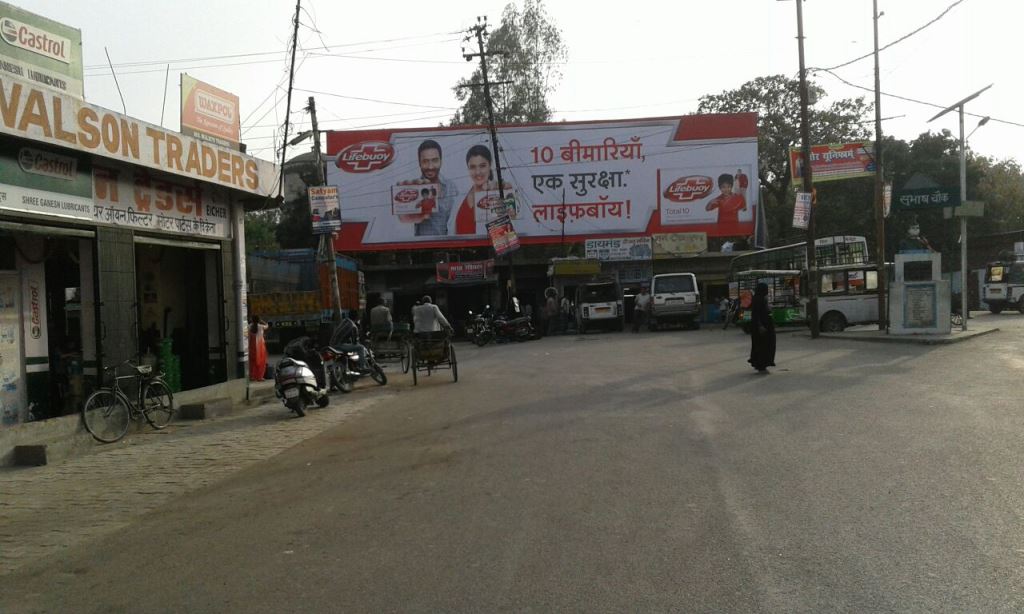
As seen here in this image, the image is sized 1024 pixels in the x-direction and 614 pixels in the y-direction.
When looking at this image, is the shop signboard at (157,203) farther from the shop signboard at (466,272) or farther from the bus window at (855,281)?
the shop signboard at (466,272)

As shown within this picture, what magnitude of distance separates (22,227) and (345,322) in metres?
6.74

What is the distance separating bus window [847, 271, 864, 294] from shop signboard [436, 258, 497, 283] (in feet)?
55.5

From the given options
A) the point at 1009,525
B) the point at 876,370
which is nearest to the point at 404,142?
the point at 876,370

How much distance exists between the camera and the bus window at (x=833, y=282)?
26.0 m

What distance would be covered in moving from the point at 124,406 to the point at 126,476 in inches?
102

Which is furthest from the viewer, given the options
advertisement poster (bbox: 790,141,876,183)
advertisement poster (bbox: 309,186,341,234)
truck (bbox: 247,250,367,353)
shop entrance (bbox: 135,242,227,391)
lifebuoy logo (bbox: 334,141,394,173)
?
lifebuoy logo (bbox: 334,141,394,173)

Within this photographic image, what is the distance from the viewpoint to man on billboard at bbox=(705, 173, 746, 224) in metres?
40.2

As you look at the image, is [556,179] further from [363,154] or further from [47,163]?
[47,163]

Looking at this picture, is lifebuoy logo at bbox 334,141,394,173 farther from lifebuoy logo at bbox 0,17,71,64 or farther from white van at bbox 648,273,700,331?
lifebuoy logo at bbox 0,17,71,64

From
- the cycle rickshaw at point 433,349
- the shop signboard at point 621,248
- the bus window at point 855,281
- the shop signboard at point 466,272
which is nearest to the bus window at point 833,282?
the bus window at point 855,281

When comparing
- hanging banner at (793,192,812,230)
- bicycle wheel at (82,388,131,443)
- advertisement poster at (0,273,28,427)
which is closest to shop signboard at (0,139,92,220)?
advertisement poster at (0,273,28,427)

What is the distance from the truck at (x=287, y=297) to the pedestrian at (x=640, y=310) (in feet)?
38.2

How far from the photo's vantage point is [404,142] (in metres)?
41.1

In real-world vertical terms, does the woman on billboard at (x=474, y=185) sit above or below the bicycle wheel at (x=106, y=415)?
above
